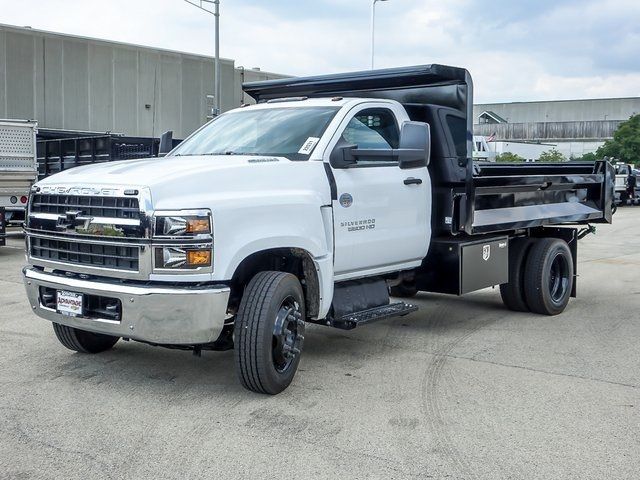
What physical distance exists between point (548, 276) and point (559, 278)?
55 cm

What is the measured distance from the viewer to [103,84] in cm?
3356

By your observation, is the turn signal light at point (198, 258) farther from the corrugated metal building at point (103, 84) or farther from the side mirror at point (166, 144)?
the corrugated metal building at point (103, 84)

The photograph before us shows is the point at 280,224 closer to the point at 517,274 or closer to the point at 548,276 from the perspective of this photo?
the point at 517,274

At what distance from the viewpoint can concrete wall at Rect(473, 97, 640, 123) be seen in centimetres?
7319

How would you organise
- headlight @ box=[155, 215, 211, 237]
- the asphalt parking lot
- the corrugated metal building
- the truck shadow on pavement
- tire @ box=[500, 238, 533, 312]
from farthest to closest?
the corrugated metal building → tire @ box=[500, 238, 533, 312] → the truck shadow on pavement → headlight @ box=[155, 215, 211, 237] → the asphalt parking lot

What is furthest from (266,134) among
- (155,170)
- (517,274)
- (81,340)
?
(517,274)

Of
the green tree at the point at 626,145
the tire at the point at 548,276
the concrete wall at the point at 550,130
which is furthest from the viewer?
the concrete wall at the point at 550,130

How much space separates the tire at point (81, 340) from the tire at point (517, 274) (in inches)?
178

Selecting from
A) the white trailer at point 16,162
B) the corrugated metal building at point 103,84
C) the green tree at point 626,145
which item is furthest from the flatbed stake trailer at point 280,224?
the green tree at point 626,145

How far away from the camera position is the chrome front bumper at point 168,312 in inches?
197

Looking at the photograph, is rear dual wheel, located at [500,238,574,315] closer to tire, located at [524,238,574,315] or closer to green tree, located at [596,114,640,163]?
tire, located at [524,238,574,315]

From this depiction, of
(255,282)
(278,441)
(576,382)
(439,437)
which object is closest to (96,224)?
(255,282)

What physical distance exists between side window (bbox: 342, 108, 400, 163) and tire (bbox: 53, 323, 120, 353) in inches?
105

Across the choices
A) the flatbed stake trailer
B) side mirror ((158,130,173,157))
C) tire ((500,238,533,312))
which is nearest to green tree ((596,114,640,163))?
tire ((500,238,533,312))
